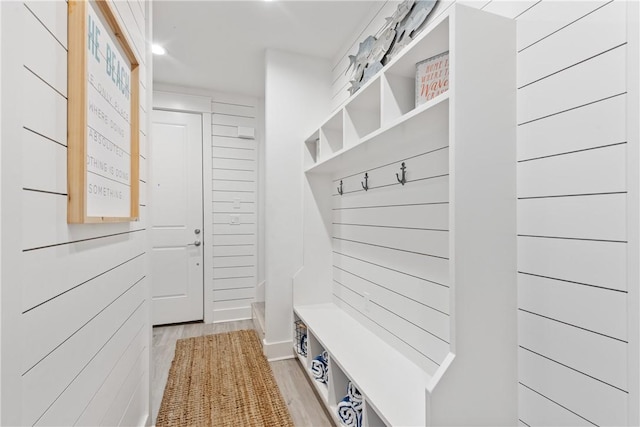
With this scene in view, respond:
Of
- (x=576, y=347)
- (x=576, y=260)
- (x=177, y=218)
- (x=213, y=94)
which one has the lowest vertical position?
(x=576, y=347)

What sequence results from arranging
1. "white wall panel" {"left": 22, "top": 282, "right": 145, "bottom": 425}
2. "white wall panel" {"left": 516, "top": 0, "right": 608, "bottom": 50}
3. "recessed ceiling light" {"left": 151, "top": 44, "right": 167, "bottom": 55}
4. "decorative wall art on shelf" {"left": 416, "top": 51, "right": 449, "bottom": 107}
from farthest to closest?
"recessed ceiling light" {"left": 151, "top": 44, "right": 167, "bottom": 55} < "decorative wall art on shelf" {"left": 416, "top": 51, "right": 449, "bottom": 107} < "white wall panel" {"left": 516, "top": 0, "right": 608, "bottom": 50} < "white wall panel" {"left": 22, "top": 282, "right": 145, "bottom": 425}

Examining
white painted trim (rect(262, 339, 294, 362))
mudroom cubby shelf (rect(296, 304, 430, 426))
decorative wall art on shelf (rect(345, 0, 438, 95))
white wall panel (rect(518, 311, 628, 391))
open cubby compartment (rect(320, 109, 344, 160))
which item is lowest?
white painted trim (rect(262, 339, 294, 362))

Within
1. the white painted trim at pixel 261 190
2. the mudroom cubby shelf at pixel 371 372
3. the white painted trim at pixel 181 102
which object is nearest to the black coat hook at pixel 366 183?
the mudroom cubby shelf at pixel 371 372

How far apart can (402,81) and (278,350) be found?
222cm

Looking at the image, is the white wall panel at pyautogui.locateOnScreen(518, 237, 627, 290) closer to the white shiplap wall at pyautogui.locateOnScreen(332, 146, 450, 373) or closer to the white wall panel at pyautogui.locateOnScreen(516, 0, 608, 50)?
the white shiplap wall at pyautogui.locateOnScreen(332, 146, 450, 373)

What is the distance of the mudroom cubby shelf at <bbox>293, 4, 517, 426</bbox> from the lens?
1018 mm

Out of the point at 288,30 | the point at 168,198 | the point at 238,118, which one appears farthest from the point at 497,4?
the point at 168,198

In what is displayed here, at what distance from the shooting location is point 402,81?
1437 millimetres

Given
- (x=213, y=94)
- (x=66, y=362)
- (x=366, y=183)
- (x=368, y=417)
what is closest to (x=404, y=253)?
(x=366, y=183)

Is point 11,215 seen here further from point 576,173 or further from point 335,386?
point 335,386

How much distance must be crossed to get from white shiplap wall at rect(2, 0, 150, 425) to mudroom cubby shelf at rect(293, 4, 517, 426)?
3.37ft

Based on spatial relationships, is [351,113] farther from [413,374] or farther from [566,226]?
[413,374]

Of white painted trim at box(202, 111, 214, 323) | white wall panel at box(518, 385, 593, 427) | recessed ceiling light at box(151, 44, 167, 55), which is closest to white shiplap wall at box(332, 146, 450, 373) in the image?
white wall panel at box(518, 385, 593, 427)

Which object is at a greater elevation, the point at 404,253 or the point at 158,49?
the point at 158,49
